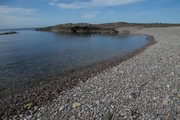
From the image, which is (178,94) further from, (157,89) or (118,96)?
(118,96)

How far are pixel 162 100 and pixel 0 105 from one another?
7991 millimetres

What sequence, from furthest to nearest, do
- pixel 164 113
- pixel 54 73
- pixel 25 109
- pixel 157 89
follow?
pixel 54 73, pixel 157 89, pixel 25 109, pixel 164 113

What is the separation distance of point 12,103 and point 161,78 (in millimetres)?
8484

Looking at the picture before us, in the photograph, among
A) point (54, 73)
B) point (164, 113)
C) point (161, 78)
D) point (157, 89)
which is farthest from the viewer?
point (54, 73)

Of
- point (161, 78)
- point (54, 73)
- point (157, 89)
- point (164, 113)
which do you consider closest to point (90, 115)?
point (164, 113)

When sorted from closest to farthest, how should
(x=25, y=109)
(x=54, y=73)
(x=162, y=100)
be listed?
(x=162, y=100) < (x=25, y=109) < (x=54, y=73)

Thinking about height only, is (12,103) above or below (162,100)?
below

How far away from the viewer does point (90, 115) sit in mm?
7934

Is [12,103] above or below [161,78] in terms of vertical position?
below

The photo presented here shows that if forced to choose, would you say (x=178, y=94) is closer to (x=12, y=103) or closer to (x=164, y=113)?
(x=164, y=113)

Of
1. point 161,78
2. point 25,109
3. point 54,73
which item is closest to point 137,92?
point 161,78

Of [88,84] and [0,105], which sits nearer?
[0,105]

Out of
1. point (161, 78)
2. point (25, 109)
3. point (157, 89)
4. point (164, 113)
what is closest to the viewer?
point (164, 113)

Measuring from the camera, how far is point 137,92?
9.68 meters
